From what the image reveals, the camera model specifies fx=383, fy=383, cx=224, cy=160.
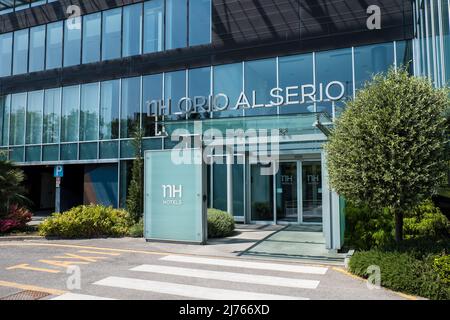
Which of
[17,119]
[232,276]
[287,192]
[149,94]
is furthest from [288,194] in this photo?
[17,119]

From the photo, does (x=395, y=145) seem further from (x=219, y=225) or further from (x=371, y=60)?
(x=371, y=60)

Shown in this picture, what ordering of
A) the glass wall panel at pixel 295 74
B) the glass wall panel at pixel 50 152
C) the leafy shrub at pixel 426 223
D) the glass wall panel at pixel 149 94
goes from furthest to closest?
the glass wall panel at pixel 50 152 → the glass wall panel at pixel 149 94 → the glass wall panel at pixel 295 74 → the leafy shrub at pixel 426 223

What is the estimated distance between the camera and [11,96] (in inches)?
891

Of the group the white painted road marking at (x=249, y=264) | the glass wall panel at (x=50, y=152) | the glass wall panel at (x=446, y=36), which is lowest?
the white painted road marking at (x=249, y=264)

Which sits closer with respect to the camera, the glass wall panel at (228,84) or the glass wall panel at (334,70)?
the glass wall panel at (334,70)

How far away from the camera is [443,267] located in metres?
6.32

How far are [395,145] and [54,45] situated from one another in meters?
20.2

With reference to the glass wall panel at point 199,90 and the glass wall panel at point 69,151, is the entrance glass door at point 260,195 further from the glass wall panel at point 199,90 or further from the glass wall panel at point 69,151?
the glass wall panel at point 69,151

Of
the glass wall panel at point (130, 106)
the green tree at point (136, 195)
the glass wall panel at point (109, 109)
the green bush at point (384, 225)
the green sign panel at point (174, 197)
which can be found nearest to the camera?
the green bush at point (384, 225)

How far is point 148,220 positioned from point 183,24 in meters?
10.5

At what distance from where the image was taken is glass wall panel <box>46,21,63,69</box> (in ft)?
69.8

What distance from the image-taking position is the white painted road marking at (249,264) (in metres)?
8.07

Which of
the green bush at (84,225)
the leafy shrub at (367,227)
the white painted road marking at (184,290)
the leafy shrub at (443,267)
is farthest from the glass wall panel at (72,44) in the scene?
the leafy shrub at (443,267)

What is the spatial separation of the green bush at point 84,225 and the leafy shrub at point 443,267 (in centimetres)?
948
